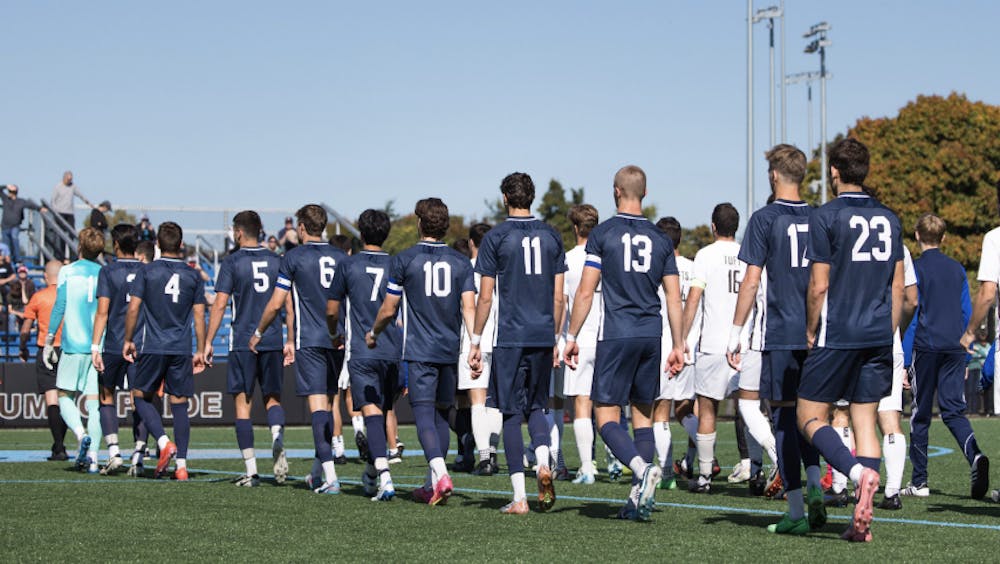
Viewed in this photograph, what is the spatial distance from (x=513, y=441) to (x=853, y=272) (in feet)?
9.21

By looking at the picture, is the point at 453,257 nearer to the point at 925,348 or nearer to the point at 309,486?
the point at 309,486

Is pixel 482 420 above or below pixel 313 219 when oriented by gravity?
below

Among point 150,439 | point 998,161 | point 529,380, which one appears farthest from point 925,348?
point 998,161

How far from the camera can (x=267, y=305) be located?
11406 millimetres

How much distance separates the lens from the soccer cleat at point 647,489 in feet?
28.0

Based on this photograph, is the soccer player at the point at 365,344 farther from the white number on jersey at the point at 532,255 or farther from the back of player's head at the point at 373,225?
the white number on jersey at the point at 532,255

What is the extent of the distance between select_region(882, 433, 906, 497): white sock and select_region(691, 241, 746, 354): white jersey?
1.75 m

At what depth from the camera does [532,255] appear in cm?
953

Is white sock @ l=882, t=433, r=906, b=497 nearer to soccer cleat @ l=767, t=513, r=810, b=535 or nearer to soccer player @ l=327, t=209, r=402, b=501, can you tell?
soccer cleat @ l=767, t=513, r=810, b=535

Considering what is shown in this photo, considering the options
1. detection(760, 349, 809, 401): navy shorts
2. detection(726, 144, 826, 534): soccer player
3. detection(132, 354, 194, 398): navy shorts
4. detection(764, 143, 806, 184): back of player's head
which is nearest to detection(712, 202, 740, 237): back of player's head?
detection(726, 144, 826, 534): soccer player

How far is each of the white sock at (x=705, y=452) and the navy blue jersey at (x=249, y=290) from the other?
11.8 feet

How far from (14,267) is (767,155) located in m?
21.9

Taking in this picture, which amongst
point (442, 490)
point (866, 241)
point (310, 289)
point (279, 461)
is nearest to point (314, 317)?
point (310, 289)

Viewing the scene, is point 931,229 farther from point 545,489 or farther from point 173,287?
point 173,287
